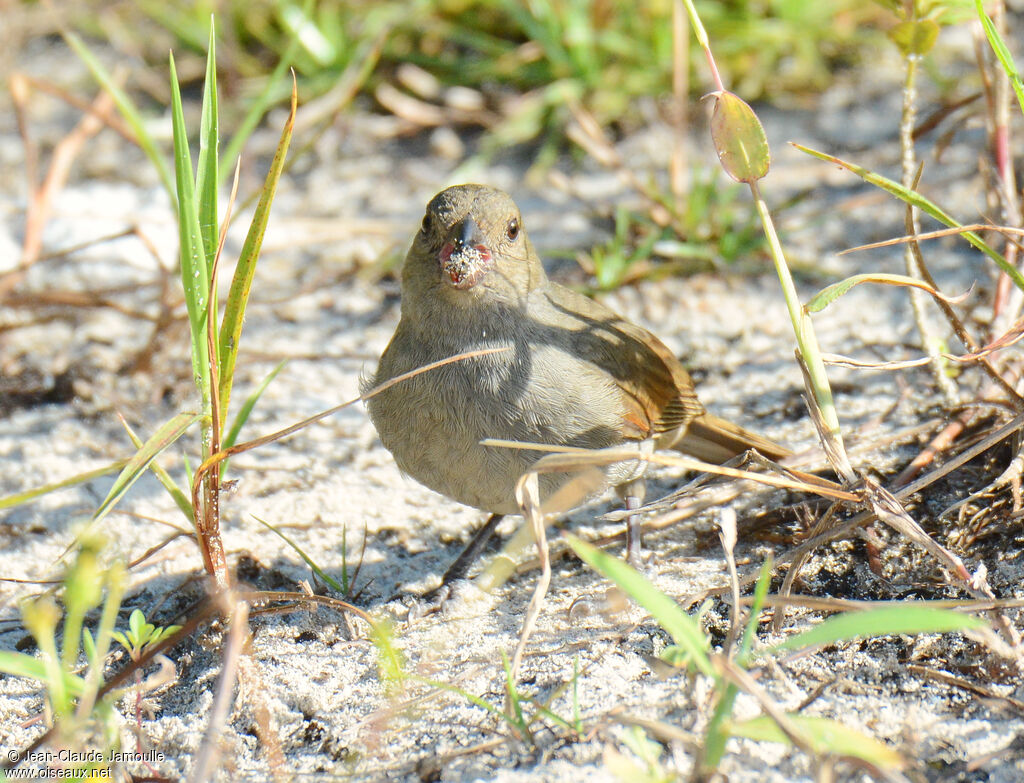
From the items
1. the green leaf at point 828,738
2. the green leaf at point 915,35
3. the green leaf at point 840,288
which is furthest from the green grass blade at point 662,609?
the green leaf at point 915,35

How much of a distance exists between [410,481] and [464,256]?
105 cm

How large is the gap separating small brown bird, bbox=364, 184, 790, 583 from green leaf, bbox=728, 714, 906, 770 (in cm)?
117

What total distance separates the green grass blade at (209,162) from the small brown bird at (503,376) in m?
0.76

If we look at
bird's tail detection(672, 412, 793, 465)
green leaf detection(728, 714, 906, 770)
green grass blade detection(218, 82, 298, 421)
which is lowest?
green leaf detection(728, 714, 906, 770)

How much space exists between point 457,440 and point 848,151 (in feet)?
10.7

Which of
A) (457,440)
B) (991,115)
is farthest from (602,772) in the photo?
(991,115)

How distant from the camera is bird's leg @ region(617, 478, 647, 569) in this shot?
11.1 feet

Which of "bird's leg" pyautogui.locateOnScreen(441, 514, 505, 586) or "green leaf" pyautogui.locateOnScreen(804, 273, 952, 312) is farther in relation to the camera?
"bird's leg" pyautogui.locateOnScreen(441, 514, 505, 586)

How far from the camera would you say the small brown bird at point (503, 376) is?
3.12 metres

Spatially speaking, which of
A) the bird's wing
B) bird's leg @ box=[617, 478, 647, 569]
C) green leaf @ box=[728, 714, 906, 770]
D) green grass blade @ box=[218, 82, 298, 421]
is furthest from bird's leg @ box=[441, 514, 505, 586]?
green leaf @ box=[728, 714, 906, 770]

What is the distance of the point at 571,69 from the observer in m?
5.55

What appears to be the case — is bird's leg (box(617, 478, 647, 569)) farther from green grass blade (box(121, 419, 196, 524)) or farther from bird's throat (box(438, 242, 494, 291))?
green grass blade (box(121, 419, 196, 524))

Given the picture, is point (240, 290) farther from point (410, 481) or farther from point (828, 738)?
point (828, 738)

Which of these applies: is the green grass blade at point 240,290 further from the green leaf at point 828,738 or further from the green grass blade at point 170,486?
the green leaf at point 828,738
